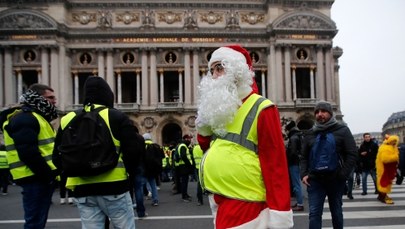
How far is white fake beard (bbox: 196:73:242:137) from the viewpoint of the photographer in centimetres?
344

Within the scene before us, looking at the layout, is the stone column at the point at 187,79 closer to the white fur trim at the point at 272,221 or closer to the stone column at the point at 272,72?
the stone column at the point at 272,72

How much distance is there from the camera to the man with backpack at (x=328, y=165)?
19.8 ft

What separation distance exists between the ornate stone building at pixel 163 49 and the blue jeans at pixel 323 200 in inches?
1383

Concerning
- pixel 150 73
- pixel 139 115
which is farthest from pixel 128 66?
pixel 139 115

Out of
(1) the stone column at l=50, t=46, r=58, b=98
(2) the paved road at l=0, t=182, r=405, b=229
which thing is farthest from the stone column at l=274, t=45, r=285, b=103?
(2) the paved road at l=0, t=182, r=405, b=229

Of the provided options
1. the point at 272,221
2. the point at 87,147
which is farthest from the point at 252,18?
the point at 272,221

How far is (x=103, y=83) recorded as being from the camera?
451 centimetres

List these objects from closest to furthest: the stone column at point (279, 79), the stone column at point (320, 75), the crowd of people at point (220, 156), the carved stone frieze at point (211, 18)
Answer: the crowd of people at point (220, 156), the stone column at point (279, 79), the stone column at point (320, 75), the carved stone frieze at point (211, 18)

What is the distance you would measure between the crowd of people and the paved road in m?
2.43

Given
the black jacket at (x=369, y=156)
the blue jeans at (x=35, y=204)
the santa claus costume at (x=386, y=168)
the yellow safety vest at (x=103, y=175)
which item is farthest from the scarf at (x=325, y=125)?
the black jacket at (x=369, y=156)

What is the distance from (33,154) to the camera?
5285mm

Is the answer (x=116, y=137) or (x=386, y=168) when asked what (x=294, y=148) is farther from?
(x=116, y=137)

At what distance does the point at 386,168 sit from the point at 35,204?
9136 mm

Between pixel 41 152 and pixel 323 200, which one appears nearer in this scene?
pixel 41 152
